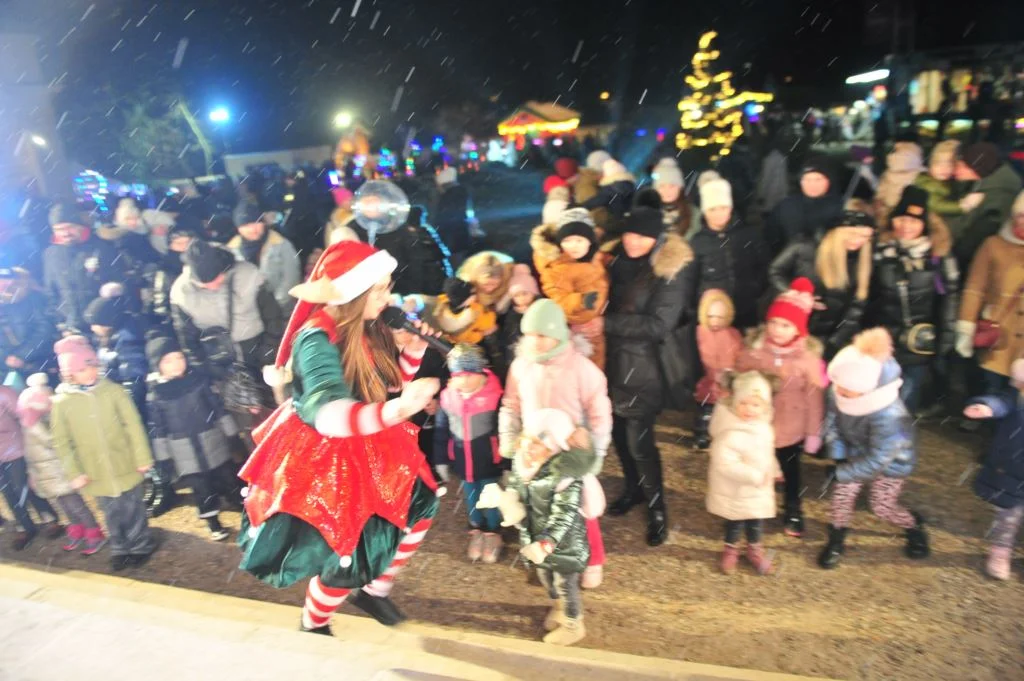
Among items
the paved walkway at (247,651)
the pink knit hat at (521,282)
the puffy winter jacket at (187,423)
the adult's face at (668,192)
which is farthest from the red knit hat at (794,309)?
the puffy winter jacket at (187,423)

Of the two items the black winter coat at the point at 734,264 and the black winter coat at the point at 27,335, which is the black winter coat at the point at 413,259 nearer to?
the black winter coat at the point at 734,264

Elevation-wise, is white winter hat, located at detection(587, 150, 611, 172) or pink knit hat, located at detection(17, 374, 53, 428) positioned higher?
white winter hat, located at detection(587, 150, 611, 172)

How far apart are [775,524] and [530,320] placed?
2.24 metres

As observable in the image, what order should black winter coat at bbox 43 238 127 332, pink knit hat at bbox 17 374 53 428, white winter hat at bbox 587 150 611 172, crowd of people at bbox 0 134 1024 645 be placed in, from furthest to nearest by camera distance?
white winter hat at bbox 587 150 611 172 → black winter coat at bbox 43 238 127 332 → pink knit hat at bbox 17 374 53 428 → crowd of people at bbox 0 134 1024 645

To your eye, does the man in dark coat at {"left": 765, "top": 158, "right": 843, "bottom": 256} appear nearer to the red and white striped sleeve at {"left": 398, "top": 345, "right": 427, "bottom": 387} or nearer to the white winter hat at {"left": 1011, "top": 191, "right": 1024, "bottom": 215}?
the white winter hat at {"left": 1011, "top": 191, "right": 1024, "bottom": 215}

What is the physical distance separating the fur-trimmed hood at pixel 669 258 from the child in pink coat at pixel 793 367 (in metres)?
0.60

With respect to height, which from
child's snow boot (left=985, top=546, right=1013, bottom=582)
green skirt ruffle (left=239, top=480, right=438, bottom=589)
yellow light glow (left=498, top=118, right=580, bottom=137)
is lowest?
child's snow boot (left=985, top=546, right=1013, bottom=582)

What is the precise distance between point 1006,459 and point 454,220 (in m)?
6.90

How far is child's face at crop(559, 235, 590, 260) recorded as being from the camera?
4.49 metres

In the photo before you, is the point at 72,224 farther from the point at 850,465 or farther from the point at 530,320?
the point at 850,465

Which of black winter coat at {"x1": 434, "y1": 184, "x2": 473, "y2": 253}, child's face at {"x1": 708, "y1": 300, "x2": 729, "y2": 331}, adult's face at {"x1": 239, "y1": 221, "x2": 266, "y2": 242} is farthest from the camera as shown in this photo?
black winter coat at {"x1": 434, "y1": 184, "x2": 473, "y2": 253}

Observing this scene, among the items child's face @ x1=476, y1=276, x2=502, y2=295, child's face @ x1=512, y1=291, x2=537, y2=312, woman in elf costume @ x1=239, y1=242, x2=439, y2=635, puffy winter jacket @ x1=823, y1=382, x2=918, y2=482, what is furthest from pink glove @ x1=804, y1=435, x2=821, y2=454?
woman in elf costume @ x1=239, y1=242, x2=439, y2=635

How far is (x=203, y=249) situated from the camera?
16.1 feet

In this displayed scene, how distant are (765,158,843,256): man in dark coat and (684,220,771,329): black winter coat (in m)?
0.31
